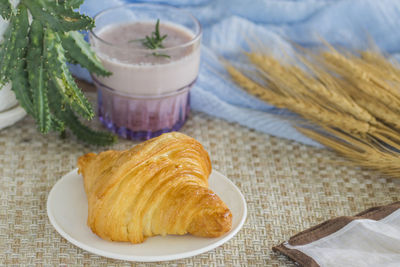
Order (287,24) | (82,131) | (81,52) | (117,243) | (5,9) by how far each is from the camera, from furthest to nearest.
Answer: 1. (287,24)
2. (82,131)
3. (81,52)
4. (5,9)
5. (117,243)

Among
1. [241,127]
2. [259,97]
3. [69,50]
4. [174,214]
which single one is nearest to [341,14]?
[259,97]

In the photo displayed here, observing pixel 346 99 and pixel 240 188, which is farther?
pixel 346 99

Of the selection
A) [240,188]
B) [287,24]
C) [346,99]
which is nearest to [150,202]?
[240,188]

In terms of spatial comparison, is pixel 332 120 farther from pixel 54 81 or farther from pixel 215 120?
pixel 54 81

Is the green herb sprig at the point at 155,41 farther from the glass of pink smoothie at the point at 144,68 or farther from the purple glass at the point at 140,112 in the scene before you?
the purple glass at the point at 140,112

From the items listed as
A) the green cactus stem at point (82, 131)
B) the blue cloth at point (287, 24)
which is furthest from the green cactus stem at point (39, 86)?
the blue cloth at point (287, 24)

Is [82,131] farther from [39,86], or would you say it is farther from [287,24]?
[287,24]
